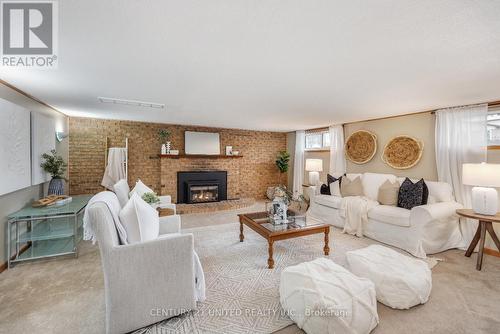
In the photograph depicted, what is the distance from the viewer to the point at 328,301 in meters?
1.59

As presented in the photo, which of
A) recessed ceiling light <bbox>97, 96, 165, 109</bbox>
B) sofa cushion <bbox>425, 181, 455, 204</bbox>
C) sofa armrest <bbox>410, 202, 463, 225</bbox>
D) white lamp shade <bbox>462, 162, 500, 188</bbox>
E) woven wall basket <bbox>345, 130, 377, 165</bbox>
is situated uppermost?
recessed ceiling light <bbox>97, 96, 165, 109</bbox>

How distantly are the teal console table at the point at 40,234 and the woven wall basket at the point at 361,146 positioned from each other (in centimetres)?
536

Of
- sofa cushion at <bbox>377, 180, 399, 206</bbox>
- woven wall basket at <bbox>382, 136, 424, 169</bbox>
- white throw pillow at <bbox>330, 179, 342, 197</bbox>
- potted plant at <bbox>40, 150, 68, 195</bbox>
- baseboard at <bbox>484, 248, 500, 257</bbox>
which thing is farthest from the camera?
white throw pillow at <bbox>330, 179, 342, 197</bbox>

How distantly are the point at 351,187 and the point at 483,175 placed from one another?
1.89 metres

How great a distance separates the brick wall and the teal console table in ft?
6.77

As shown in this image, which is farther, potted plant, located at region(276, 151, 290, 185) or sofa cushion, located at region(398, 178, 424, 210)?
potted plant, located at region(276, 151, 290, 185)

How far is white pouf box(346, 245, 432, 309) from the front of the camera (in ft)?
6.43

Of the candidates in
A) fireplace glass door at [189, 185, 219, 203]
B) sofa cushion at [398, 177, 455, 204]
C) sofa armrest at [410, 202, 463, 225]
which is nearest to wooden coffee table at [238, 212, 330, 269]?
sofa armrest at [410, 202, 463, 225]

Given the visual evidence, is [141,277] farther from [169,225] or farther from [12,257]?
[12,257]

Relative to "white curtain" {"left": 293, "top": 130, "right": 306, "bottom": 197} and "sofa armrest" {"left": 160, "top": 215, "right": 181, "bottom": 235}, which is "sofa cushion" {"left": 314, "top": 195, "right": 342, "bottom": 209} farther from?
"sofa armrest" {"left": 160, "top": 215, "right": 181, "bottom": 235}

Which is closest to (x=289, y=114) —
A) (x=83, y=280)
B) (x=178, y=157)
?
(x=178, y=157)

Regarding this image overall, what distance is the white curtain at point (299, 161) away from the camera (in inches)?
272

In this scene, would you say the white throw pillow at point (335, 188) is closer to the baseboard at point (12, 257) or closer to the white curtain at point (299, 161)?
the white curtain at point (299, 161)

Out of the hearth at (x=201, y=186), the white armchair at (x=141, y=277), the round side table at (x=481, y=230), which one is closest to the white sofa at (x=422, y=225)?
the round side table at (x=481, y=230)
